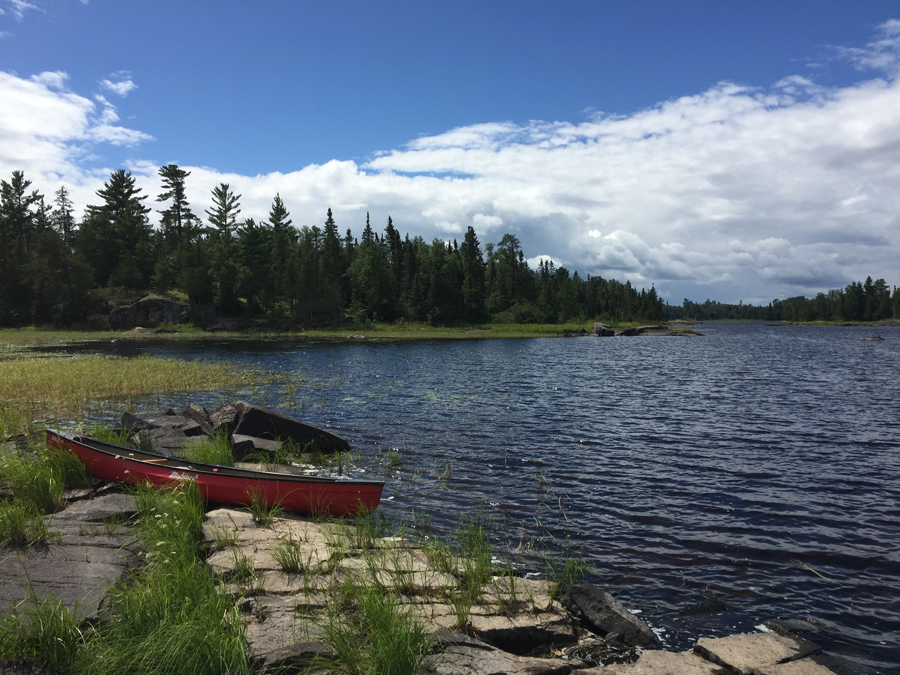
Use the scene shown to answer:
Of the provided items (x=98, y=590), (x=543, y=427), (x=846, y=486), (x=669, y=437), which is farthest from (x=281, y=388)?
(x=846, y=486)

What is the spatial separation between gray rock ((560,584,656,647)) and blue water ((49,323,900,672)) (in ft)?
2.43

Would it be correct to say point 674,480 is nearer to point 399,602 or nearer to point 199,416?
point 399,602

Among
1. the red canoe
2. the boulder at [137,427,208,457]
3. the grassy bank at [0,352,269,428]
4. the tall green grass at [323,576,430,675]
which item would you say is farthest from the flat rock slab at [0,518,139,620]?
the grassy bank at [0,352,269,428]

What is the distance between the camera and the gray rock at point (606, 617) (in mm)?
7504

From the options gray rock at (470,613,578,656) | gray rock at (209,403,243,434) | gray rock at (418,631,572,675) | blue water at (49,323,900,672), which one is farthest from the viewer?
gray rock at (209,403,243,434)

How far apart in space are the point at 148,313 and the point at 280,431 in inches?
3578

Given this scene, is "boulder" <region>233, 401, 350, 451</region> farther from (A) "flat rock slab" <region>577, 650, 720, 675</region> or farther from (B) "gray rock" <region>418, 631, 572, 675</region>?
(A) "flat rock slab" <region>577, 650, 720, 675</region>

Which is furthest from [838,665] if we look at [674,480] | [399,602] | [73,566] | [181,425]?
[181,425]

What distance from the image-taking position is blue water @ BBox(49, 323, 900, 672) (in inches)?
363

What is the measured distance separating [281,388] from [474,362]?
78.7 ft

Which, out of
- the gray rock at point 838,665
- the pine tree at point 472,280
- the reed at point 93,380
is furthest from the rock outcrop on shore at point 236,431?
the pine tree at point 472,280

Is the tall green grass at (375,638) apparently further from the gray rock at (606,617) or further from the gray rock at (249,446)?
the gray rock at (249,446)

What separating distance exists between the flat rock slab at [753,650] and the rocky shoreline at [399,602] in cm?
2

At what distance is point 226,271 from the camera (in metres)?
98.4
